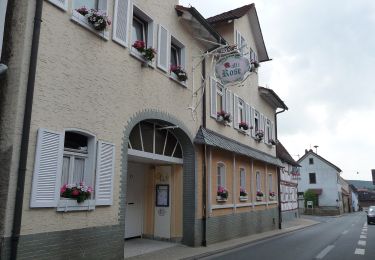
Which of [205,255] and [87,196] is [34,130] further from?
[205,255]

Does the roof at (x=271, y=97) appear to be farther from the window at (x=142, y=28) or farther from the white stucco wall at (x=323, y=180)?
the white stucco wall at (x=323, y=180)

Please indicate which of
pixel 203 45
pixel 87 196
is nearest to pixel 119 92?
pixel 87 196

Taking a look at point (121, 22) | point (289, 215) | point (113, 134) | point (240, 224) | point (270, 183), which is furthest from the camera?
point (289, 215)

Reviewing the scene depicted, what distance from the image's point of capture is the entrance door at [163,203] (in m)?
13.9

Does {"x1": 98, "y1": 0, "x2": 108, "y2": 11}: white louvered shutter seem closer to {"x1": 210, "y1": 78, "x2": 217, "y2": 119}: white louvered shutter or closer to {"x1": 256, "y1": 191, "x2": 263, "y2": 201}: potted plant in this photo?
{"x1": 210, "y1": 78, "x2": 217, "y2": 119}: white louvered shutter

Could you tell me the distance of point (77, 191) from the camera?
841 cm

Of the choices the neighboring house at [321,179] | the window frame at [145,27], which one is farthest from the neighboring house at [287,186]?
the neighboring house at [321,179]

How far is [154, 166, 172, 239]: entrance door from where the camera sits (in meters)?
13.9

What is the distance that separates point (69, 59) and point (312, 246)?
11011mm

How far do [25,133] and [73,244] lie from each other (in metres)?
2.62

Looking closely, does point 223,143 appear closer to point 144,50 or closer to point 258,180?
point 144,50

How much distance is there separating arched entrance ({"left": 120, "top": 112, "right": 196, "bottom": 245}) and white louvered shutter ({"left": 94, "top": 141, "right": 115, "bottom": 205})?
128 inches

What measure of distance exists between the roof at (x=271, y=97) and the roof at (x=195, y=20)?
30.0 ft

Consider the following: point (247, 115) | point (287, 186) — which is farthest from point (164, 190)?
point (287, 186)
